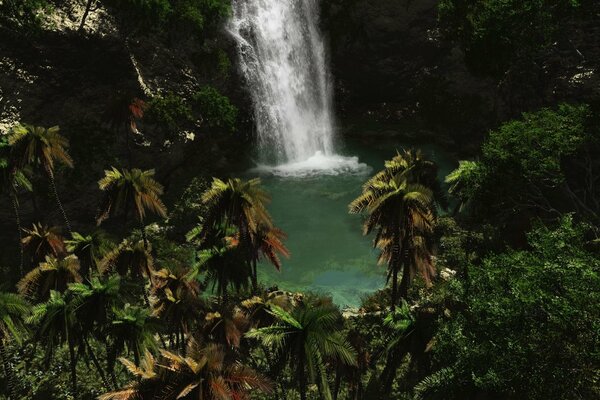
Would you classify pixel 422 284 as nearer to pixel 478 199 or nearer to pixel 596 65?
pixel 478 199

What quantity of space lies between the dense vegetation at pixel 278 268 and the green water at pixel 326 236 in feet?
10.5

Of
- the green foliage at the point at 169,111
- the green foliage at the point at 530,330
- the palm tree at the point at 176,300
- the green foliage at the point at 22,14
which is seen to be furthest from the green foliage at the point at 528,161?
the green foliage at the point at 22,14

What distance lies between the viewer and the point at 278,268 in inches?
1128

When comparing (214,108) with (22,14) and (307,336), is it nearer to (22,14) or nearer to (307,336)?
(22,14)

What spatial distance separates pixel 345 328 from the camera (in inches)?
1339

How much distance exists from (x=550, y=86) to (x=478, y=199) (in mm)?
16933

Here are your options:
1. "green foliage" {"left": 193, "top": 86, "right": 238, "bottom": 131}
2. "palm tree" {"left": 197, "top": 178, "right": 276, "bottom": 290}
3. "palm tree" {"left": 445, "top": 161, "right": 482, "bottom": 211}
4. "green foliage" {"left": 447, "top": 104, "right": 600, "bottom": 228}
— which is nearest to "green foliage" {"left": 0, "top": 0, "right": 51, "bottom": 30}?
"green foliage" {"left": 193, "top": 86, "right": 238, "bottom": 131}

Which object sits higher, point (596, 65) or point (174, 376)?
point (596, 65)

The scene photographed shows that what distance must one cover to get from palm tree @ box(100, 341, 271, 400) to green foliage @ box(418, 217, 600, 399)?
9618mm

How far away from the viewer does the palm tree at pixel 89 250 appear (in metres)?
31.1

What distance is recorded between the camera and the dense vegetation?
688 inches

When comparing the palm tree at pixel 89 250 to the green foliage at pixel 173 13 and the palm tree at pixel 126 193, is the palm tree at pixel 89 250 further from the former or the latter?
the green foliage at pixel 173 13

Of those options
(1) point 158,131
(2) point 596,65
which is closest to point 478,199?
(2) point 596,65

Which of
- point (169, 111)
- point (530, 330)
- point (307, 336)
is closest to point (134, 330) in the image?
point (307, 336)
